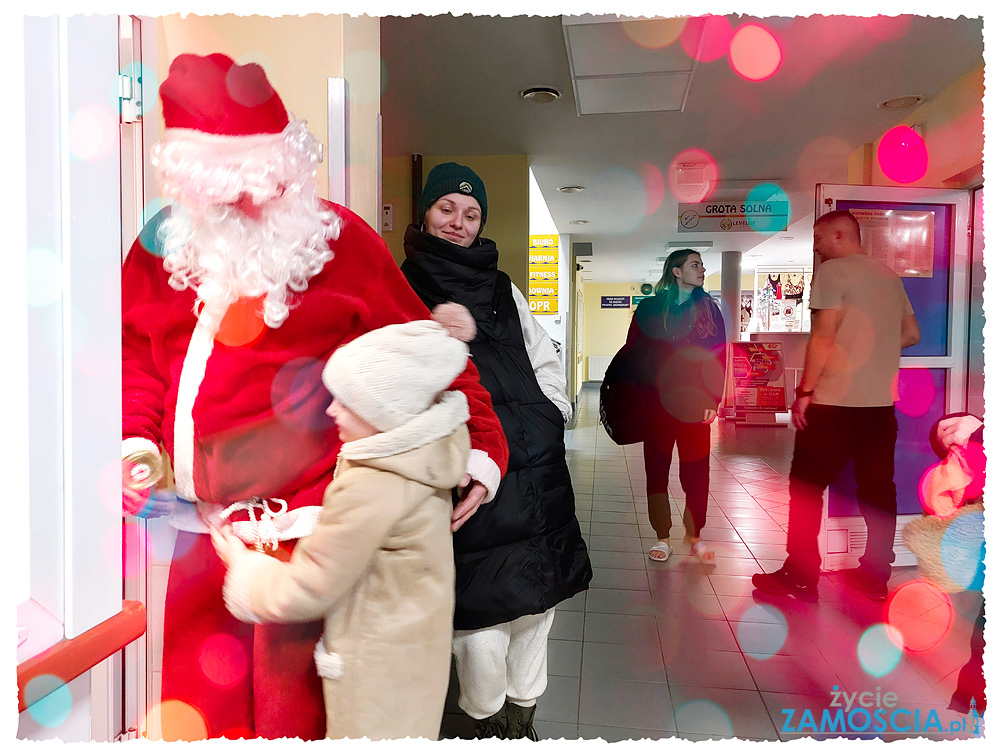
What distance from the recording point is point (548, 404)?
1.71 meters

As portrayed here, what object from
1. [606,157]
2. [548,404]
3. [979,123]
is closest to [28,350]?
[548,404]

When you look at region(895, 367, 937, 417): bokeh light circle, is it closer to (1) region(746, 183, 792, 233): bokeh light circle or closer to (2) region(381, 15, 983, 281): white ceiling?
(2) region(381, 15, 983, 281): white ceiling

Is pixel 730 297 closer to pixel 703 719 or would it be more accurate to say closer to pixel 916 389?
pixel 916 389

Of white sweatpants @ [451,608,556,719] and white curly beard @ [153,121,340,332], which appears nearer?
white curly beard @ [153,121,340,332]

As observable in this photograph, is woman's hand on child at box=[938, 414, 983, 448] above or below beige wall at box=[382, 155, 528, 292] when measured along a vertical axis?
below

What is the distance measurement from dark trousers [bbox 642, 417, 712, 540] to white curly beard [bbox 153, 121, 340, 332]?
260 cm

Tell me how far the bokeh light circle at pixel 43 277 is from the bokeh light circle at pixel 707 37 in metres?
3.06

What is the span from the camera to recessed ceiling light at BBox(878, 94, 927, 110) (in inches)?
158

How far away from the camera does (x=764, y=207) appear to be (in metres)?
6.49

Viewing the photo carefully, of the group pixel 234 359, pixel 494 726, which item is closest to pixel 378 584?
pixel 234 359

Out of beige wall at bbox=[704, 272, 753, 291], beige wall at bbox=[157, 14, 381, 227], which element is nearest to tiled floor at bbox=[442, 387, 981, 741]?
beige wall at bbox=[157, 14, 381, 227]

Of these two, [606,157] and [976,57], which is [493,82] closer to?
[606,157]

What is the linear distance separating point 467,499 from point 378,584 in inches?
9.9

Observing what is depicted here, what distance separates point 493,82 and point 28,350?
3879 millimetres
